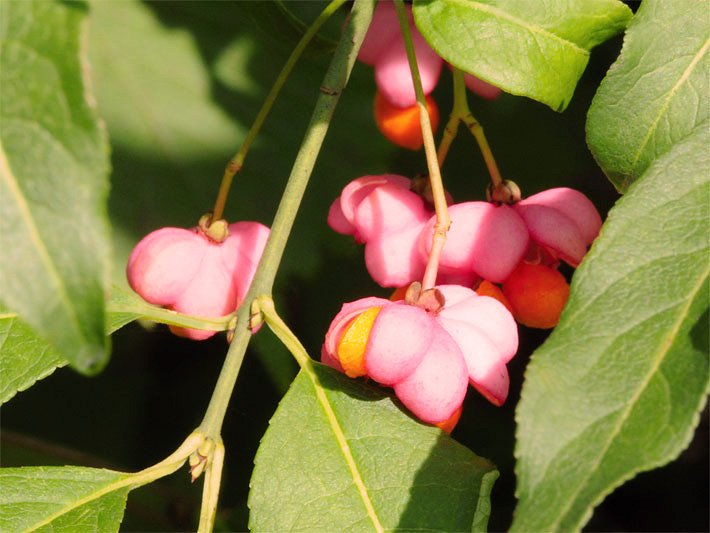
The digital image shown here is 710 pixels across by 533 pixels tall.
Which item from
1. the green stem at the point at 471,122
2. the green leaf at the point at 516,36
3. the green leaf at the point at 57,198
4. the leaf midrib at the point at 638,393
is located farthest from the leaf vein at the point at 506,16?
the green leaf at the point at 57,198

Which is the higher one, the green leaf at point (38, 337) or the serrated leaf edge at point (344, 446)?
the serrated leaf edge at point (344, 446)

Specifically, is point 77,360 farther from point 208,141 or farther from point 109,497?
point 208,141

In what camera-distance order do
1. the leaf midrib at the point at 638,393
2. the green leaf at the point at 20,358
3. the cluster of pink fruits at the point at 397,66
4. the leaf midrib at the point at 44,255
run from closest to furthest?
the leaf midrib at the point at 44,255 → the leaf midrib at the point at 638,393 → the green leaf at the point at 20,358 → the cluster of pink fruits at the point at 397,66

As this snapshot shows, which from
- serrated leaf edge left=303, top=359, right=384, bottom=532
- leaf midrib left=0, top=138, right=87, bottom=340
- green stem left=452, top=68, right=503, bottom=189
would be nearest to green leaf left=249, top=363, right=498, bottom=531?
serrated leaf edge left=303, top=359, right=384, bottom=532

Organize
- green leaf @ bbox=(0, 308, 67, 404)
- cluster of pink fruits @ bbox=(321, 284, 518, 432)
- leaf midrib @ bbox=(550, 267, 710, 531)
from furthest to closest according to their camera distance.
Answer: green leaf @ bbox=(0, 308, 67, 404), cluster of pink fruits @ bbox=(321, 284, 518, 432), leaf midrib @ bbox=(550, 267, 710, 531)

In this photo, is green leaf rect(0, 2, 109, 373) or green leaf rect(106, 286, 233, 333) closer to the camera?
green leaf rect(0, 2, 109, 373)

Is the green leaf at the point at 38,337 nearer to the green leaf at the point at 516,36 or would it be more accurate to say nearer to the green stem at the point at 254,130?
the green stem at the point at 254,130

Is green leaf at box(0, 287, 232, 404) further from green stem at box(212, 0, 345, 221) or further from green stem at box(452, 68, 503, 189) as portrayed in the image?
green stem at box(452, 68, 503, 189)
